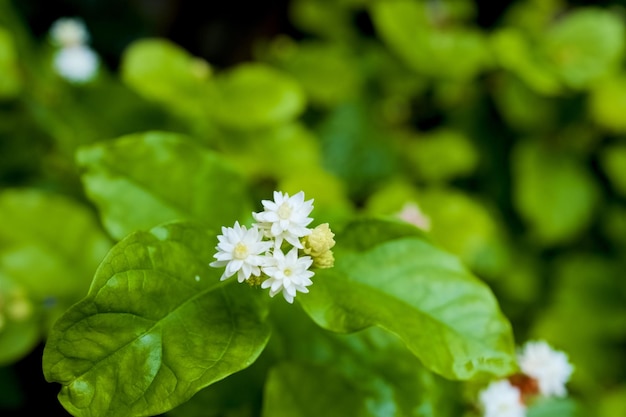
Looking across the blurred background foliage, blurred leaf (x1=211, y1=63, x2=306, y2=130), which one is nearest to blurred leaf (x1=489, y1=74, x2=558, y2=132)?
the blurred background foliage

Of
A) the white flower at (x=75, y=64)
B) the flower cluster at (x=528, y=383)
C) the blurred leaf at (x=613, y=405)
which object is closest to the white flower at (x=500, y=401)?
the flower cluster at (x=528, y=383)

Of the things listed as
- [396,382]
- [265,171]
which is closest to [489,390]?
[396,382]

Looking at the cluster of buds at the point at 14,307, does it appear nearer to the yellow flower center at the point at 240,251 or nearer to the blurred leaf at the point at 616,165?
the yellow flower center at the point at 240,251

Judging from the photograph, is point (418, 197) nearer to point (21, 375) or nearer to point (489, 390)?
point (489, 390)

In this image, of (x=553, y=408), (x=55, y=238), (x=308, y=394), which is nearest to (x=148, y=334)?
(x=308, y=394)

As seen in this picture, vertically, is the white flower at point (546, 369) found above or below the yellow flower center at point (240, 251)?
above
